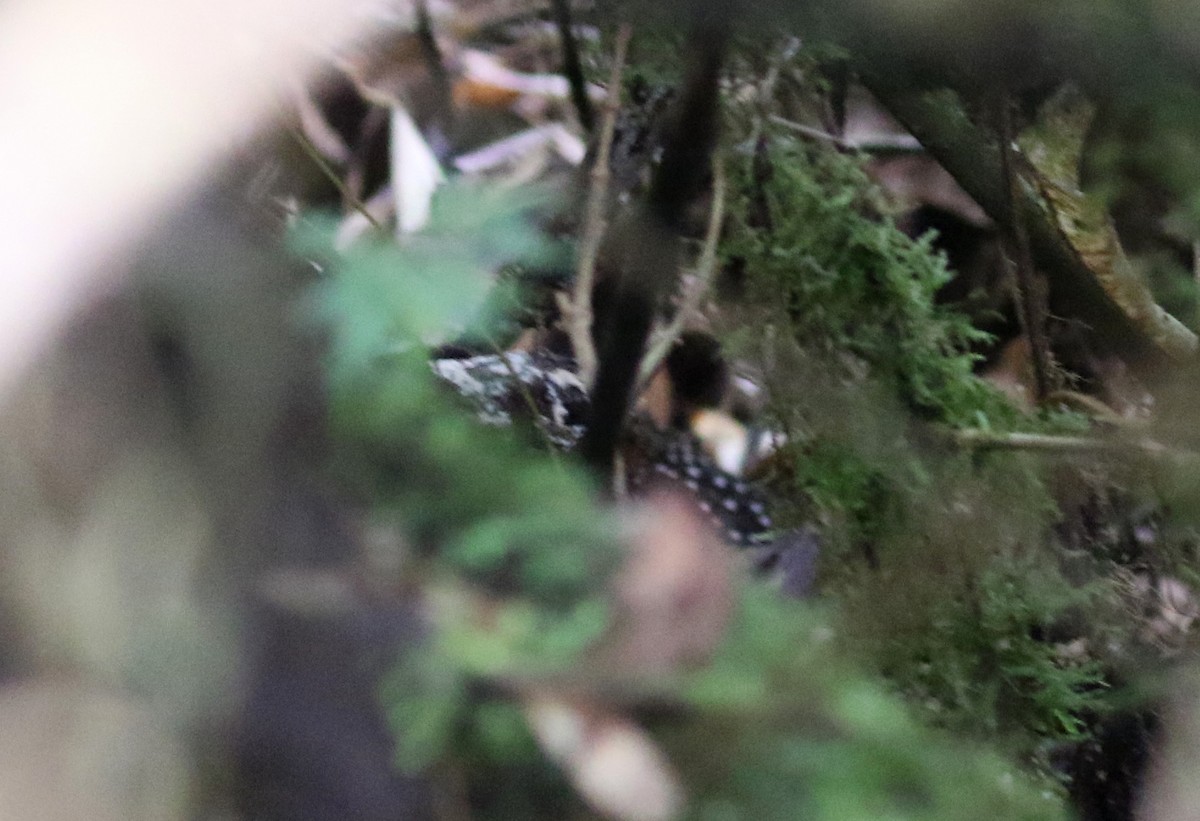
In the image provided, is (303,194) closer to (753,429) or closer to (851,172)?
(851,172)

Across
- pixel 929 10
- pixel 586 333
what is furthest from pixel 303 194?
pixel 929 10

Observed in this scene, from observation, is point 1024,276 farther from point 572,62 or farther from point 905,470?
point 572,62

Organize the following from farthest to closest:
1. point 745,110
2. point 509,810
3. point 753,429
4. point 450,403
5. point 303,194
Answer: point 753,429 → point 745,110 → point 303,194 → point 450,403 → point 509,810

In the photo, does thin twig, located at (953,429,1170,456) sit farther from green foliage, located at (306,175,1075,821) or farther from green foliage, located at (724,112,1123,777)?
green foliage, located at (306,175,1075,821)

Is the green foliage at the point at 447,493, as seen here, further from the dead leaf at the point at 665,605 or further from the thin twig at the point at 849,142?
the thin twig at the point at 849,142

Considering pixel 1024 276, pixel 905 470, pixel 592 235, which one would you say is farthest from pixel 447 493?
pixel 1024 276

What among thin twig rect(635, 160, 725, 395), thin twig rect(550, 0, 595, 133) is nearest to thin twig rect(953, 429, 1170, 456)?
thin twig rect(635, 160, 725, 395)
